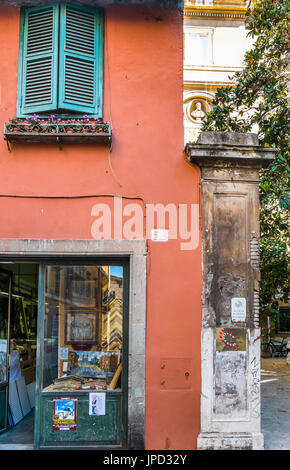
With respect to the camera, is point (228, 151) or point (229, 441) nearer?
point (229, 441)

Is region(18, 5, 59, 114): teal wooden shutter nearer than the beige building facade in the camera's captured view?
→ Yes

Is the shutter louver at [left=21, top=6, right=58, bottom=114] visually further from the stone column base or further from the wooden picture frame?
the stone column base

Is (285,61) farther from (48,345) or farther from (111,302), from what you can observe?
(48,345)

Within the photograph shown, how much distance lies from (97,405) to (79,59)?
15.7ft

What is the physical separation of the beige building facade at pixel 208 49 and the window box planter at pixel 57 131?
1380cm

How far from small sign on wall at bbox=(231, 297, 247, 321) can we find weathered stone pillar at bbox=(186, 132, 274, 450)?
13mm

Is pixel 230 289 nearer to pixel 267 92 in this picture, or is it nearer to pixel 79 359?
pixel 79 359

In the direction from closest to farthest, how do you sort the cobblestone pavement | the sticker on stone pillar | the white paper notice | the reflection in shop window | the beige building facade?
1. the sticker on stone pillar
2. the white paper notice
3. the reflection in shop window
4. the cobblestone pavement
5. the beige building facade

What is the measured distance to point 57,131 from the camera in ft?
19.0

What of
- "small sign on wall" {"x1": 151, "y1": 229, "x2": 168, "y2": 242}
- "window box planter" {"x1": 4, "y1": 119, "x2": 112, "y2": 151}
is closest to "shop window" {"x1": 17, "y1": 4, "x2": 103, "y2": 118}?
"window box planter" {"x1": 4, "y1": 119, "x2": 112, "y2": 151}

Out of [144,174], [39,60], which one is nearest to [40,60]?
[39,60]

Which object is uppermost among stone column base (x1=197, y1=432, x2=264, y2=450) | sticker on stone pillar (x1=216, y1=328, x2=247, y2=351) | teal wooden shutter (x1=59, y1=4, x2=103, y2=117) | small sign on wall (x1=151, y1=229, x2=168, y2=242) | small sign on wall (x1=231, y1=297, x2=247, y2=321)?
teal wooden shutter (x1=59, y1=4, x2=103, y2=117)

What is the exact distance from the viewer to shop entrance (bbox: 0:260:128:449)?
18.6 feet

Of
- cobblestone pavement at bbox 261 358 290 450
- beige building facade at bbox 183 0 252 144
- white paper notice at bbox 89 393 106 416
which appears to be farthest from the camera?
beige building facade at bbox 183 0 252 144
